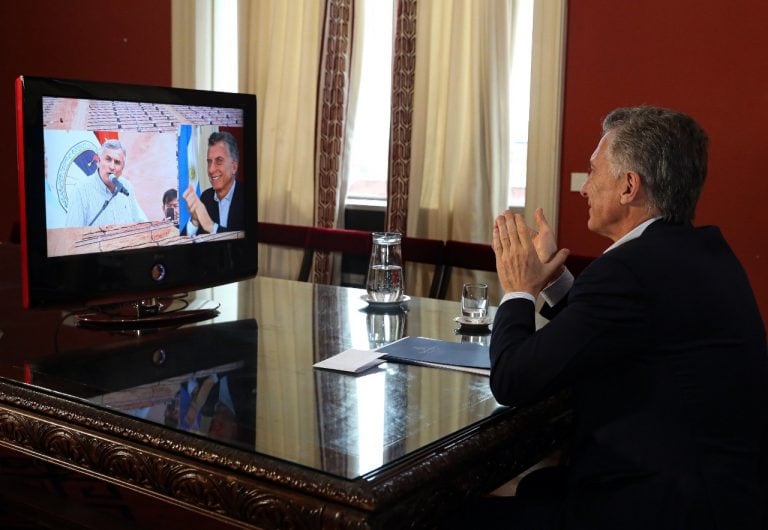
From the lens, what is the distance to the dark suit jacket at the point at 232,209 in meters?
2.39

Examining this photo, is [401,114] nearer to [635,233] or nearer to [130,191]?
[130,191]

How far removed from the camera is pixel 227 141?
2428 mm

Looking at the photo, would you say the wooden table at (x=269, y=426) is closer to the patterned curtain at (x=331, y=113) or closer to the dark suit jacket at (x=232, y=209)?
the dark suit jacket at (x=232, y=209)

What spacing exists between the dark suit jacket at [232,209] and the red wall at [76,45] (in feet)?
11.1

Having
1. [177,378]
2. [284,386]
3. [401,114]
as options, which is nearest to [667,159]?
[284,386]

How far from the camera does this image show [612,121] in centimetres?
187

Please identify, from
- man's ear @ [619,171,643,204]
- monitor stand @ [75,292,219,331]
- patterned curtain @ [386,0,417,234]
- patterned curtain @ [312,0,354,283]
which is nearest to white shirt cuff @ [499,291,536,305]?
man's ear @ [619,171,643,204]

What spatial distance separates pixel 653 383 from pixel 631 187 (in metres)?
0.39

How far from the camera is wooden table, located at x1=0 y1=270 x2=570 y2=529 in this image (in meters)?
1.34

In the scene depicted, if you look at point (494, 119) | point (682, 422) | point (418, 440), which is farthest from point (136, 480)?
point (494, 119)

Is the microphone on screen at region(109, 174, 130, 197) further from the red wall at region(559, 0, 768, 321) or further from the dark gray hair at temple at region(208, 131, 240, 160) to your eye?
the red wall at region(559, 0, 768, 321)

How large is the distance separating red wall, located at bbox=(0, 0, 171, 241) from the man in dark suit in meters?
4.45

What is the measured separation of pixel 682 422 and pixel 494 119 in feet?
9.74

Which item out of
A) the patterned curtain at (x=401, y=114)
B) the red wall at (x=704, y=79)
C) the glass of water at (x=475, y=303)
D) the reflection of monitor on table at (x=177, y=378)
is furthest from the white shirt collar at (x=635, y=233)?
the patterned curtain at (x=401, y=114)
